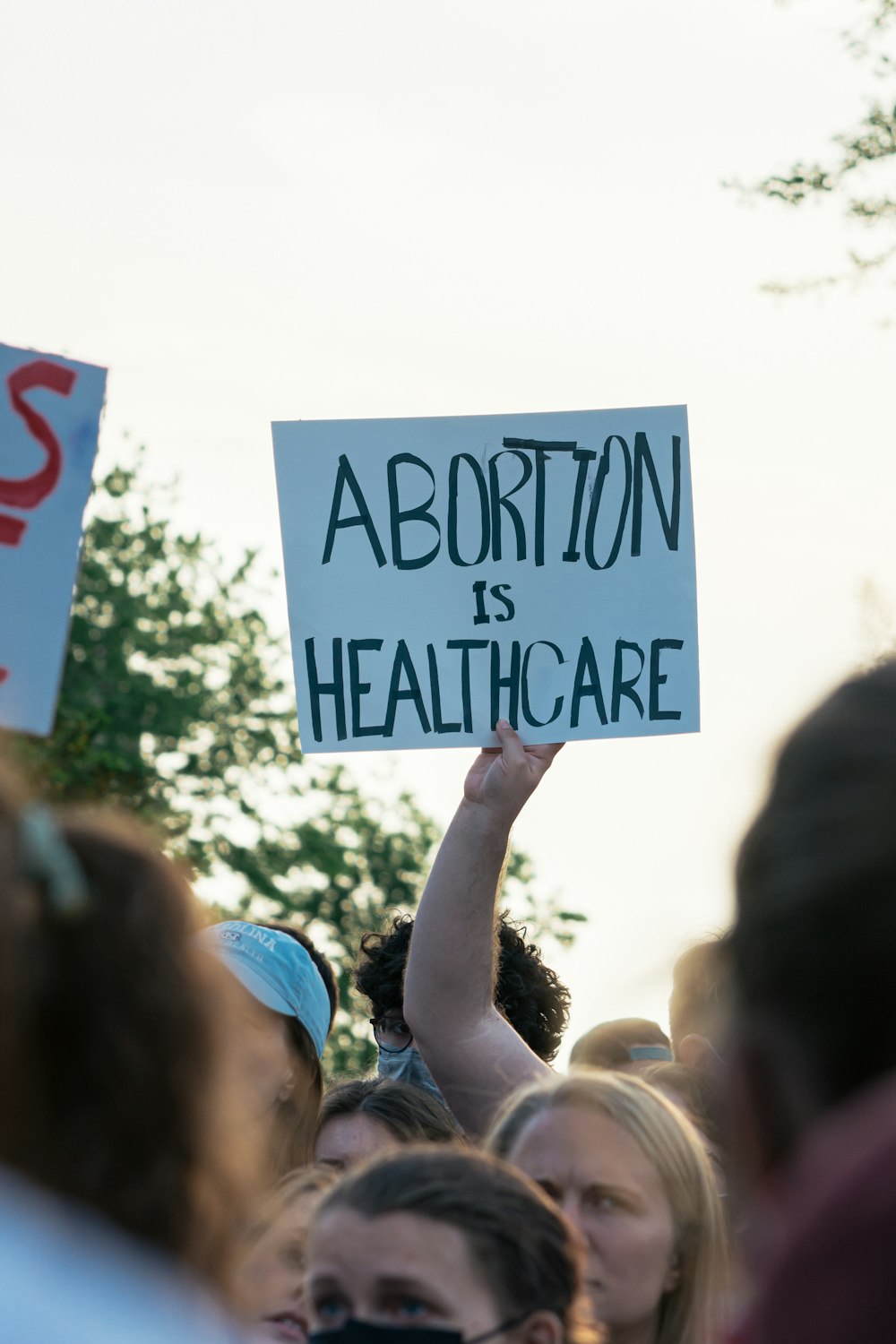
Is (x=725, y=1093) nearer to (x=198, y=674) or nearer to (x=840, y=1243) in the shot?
(x=840, y=1243)

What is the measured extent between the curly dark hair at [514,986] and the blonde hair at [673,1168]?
1.47 m

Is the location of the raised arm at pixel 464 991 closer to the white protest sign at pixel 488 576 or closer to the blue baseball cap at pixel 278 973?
the blue baseball cap at pixel 278 973

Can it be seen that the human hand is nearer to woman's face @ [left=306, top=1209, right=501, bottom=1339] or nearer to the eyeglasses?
the eyeglasses

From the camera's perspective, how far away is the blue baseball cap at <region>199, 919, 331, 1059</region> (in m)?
3.78

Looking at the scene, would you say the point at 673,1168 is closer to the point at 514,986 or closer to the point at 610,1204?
the point at 610,1204

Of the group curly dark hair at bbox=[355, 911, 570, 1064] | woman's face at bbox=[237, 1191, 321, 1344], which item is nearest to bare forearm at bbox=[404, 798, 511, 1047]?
woman's face at bbox=[237, 1191, 321, 1344]

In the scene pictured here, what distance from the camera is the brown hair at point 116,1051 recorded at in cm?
138

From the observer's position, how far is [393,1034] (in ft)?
15.1

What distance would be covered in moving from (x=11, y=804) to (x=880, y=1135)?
32.0 inches

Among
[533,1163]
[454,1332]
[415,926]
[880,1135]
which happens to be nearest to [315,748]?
[415,926]

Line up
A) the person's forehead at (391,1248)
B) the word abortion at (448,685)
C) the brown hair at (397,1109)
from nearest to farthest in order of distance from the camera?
the person's forehead at (391,1248) < the brown hair at (397,1109) < the word abortion at (448,685)

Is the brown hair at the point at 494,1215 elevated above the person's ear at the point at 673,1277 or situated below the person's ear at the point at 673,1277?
above

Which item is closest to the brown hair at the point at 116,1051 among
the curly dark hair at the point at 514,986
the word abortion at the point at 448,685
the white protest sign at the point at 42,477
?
the white protest sign at the point at 42,477

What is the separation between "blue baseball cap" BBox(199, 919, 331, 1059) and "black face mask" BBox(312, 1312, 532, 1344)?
1.64 m
